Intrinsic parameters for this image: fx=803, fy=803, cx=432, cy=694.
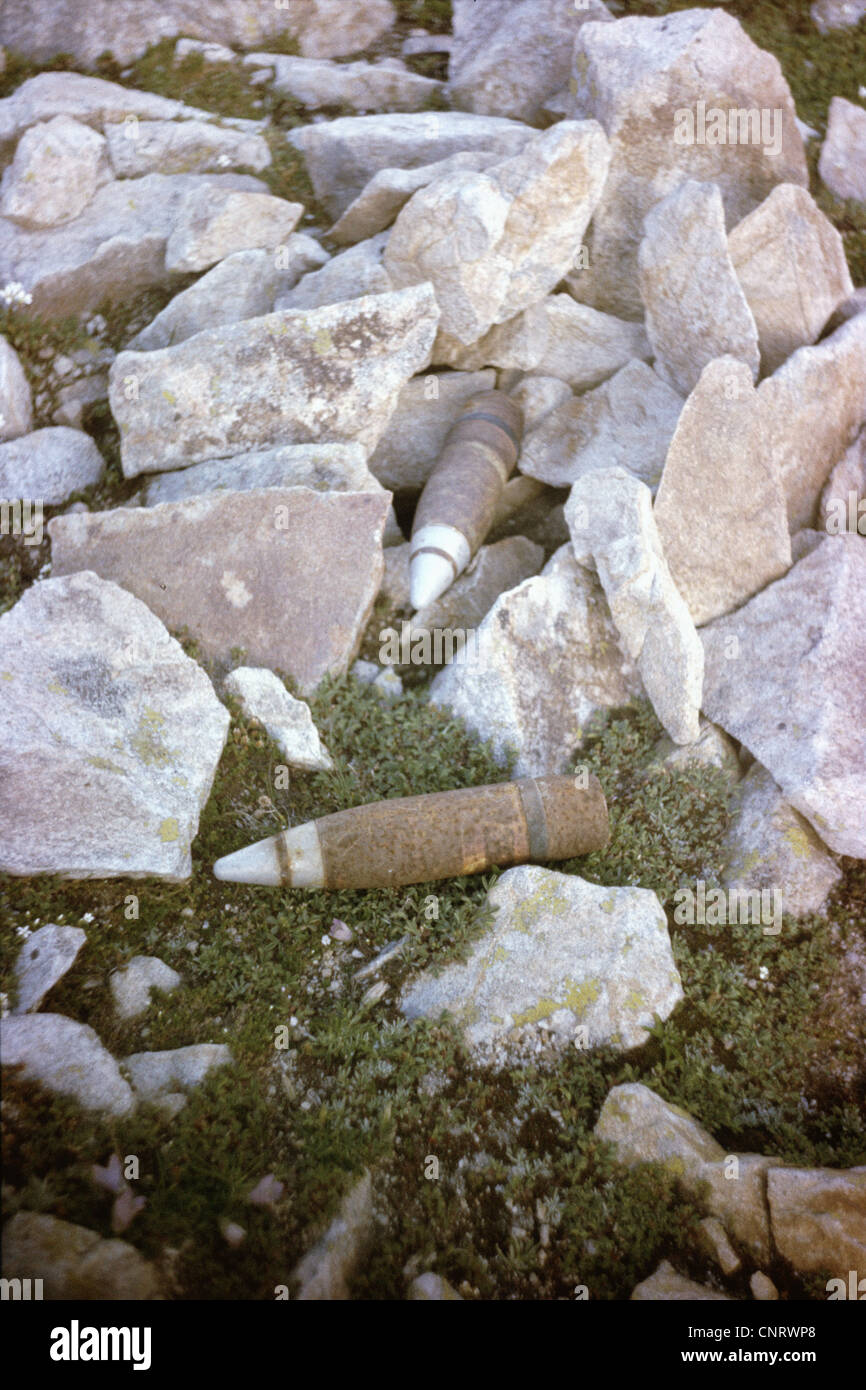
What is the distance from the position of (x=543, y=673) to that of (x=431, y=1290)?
4.47 metres

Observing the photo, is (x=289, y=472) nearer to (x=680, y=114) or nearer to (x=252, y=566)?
(x=252, y=566)

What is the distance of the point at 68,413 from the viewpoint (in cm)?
Answer: 837

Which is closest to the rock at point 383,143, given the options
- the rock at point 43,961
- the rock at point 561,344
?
the rock at point 561,344

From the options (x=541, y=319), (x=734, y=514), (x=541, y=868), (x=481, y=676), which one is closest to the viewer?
(x=541, y=868)

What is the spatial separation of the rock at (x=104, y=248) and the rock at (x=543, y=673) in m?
5.81

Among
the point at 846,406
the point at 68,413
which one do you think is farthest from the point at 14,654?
the point at 846,406

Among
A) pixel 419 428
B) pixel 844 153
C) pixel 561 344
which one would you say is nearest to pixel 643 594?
pixel 419 428

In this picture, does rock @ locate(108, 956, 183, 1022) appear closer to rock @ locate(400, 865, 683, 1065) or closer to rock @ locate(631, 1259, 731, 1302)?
rock @ locate(400, 865, 683, 1065)

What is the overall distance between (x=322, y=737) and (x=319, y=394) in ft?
11.6

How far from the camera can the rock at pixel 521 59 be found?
33.0 feet

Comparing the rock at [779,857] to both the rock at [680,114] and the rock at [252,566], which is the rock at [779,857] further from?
the rock at [680,114]

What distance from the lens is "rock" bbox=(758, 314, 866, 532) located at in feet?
25.8

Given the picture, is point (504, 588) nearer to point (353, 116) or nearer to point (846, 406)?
point (846, 406)

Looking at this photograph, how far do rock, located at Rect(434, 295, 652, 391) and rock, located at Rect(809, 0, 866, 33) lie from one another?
706cm
